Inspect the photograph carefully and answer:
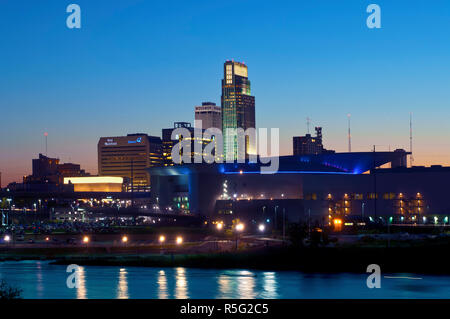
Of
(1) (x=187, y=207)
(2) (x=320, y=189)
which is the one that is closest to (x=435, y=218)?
(2) (x=320, y=189)

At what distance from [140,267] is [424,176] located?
88393 millimetres

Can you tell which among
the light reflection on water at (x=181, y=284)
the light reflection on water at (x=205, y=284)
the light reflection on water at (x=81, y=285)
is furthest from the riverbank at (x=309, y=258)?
the light reflection on water at (x=81, y=285)

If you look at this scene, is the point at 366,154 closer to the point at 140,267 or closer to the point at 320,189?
the point at 320,189

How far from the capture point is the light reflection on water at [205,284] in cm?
5278

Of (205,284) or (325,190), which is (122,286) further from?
(325,190)

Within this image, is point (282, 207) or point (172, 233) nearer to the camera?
point (172, 233)

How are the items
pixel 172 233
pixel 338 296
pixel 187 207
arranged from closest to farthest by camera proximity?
1. pixel 338 296
2. pixel 172 233
3. pixel 187 207

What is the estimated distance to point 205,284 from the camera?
191ft

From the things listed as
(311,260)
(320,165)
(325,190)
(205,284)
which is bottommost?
(205,284)

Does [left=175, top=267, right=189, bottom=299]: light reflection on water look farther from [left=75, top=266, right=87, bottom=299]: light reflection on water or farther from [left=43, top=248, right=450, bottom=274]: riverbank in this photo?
[left=75, top=266, right=87, bottom=299]: light reflection on water

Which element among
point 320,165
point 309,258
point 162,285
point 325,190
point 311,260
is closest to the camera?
point 162,285

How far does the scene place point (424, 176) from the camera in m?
142

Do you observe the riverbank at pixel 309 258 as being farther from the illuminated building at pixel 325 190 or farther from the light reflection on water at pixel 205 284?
the illuminated building at pixel 325 190

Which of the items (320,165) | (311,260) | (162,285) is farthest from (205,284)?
(320,165)
